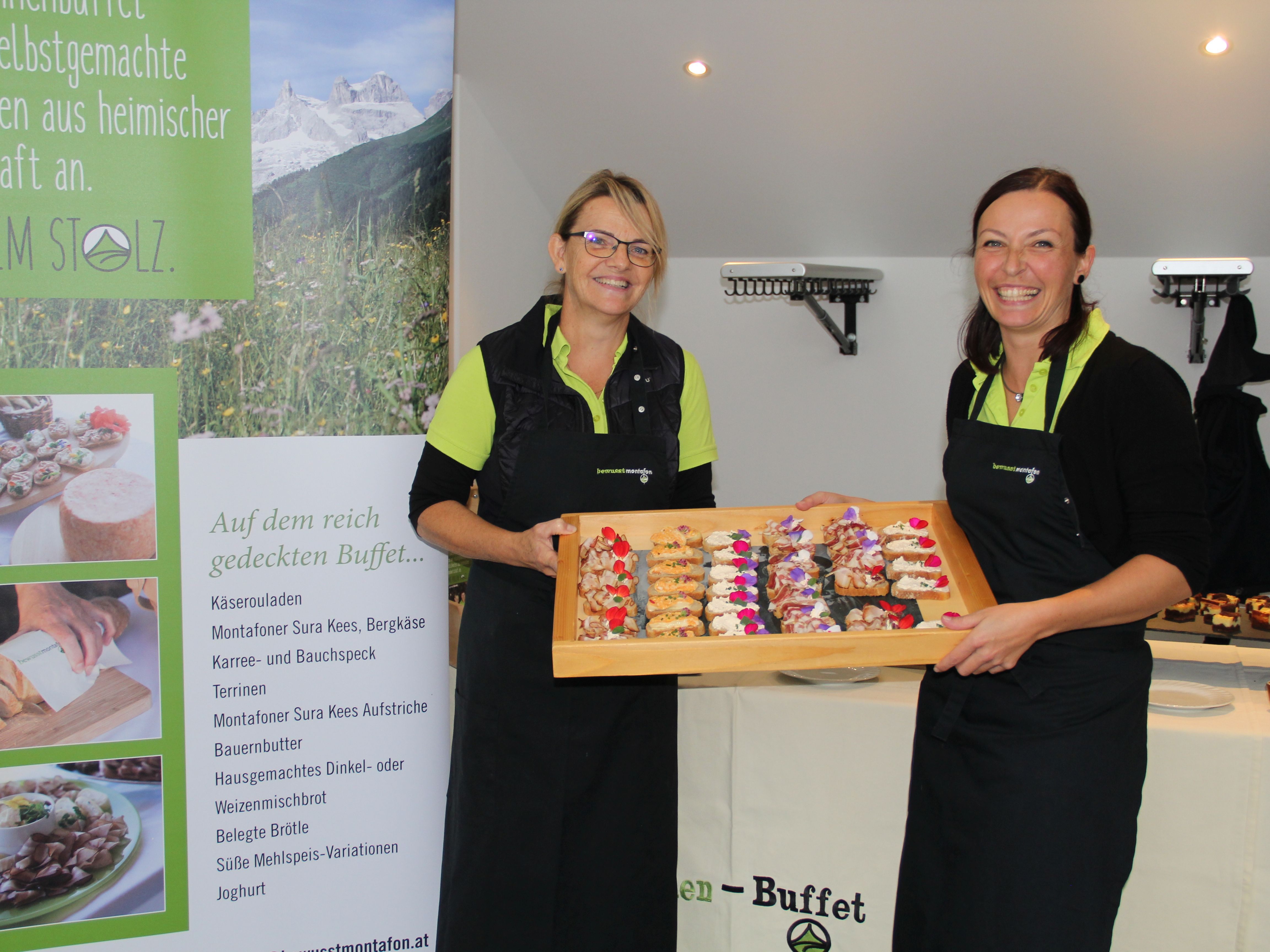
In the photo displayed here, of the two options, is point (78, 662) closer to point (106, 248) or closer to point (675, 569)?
point (106, 248)

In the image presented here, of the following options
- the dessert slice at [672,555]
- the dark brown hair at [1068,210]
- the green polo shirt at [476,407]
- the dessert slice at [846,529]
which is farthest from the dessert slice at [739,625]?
the dark brown hair at [1068,210]

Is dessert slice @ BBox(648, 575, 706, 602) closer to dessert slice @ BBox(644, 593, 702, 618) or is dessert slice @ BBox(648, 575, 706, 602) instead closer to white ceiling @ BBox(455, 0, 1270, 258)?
dessert slice @ BBox(644, 593, 702, 618)

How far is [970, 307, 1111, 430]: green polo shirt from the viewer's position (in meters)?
→ 1.42

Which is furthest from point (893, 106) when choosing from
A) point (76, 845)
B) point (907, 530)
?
point (76, 845)

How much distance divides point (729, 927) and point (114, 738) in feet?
4.45

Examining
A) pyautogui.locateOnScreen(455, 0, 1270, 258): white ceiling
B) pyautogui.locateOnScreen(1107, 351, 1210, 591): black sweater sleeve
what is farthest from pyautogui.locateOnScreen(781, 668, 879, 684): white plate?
pyautogui.locateOnScreen(455, 0, 1270, 258): white ceiling

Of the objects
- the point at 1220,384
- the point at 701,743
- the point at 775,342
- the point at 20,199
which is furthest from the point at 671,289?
the point at 20,199

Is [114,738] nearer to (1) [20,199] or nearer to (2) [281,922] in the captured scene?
(2) [281,922]

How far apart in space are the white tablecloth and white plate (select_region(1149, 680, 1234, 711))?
18mm

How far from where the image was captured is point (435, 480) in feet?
5.65

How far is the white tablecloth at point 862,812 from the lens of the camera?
180cm

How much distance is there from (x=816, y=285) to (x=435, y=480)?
256 centimetres

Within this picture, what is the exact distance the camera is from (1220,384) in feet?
11.2

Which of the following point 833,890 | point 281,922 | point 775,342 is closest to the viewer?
point 281,922
